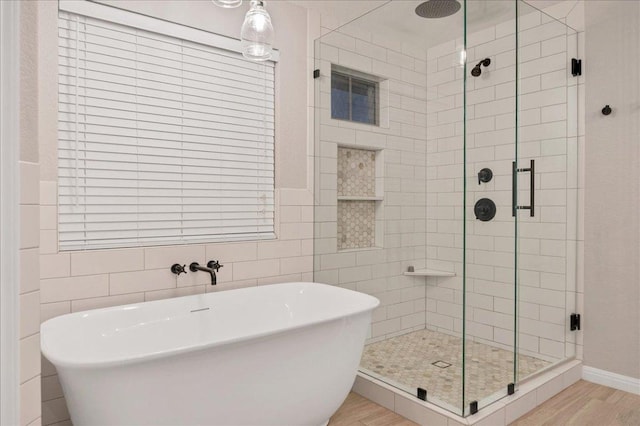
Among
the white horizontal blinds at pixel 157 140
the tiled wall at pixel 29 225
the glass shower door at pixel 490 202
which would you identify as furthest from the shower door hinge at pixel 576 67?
the tiled wall at pixel 29 225

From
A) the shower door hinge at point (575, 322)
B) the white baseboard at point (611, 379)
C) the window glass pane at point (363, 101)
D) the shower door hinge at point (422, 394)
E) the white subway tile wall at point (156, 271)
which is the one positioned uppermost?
the window glass pane at point (363, 101)

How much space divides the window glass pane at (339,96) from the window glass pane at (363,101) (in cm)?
5

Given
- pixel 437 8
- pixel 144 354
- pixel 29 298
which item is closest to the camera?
pixel 29 298

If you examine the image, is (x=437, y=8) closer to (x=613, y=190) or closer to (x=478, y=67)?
(x=478, y=67)

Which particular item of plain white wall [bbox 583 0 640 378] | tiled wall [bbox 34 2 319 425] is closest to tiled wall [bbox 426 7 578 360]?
plain white wall [bbox 583 0 640 378]

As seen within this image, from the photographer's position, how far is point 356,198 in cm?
298

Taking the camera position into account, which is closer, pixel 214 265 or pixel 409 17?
pixel 214 265

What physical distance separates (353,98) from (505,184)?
119cm

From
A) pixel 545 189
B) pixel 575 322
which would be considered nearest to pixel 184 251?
pixel 545 189

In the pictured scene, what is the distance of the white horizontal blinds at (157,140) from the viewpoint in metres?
2.29

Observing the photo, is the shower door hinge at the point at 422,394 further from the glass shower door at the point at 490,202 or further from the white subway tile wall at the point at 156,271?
the white subway tile wall at the point at 156,271

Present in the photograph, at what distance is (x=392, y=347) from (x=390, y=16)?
89.2 inches

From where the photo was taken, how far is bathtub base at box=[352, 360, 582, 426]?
7.45ft

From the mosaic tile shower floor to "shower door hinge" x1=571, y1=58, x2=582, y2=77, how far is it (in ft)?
6.78
